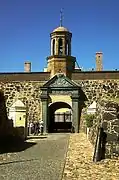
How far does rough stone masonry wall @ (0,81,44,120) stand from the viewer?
101 ft

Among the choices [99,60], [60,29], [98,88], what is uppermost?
[60,29]

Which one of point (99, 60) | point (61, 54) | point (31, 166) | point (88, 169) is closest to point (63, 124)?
point (99, 60)

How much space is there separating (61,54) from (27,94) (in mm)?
4691

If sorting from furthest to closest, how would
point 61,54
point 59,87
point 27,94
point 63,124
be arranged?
point 63,124 < point 61,54 < point 27,94 < point 59,87

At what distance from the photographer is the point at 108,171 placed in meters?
9.41

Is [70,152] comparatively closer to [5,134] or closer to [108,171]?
[108,171]

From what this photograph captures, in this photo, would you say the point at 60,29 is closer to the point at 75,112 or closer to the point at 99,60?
the point at 99,60

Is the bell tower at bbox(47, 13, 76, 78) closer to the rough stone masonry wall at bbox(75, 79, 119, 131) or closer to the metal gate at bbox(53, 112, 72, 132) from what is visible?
the rough stone masonry wall at bbox(75, 79, 119, 131)

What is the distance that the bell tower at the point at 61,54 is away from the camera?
31.7m

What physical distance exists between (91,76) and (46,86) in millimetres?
3923

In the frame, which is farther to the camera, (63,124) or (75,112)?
(63,124)

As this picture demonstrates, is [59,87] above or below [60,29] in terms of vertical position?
below

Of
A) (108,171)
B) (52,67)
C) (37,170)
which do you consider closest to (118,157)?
(108,171)

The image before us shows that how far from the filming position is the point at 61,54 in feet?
106
